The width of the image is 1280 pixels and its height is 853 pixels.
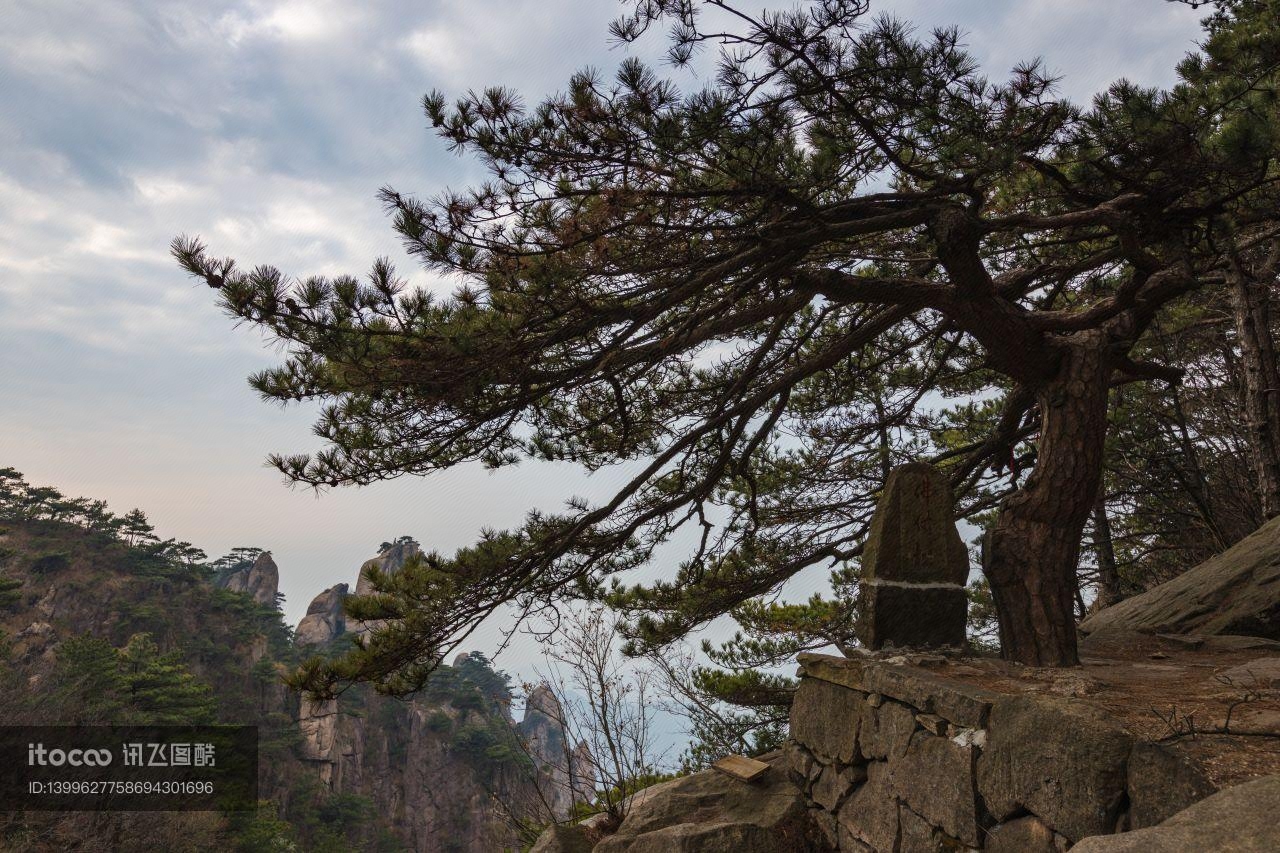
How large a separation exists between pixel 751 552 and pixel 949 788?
11.6ft

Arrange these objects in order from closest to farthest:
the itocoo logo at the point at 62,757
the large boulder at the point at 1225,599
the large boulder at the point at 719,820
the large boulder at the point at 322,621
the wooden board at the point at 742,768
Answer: the large boulder at the point at 719,820, the wooden board at the point at 742,768, the large boulder at the point at 1225,599, the itocoo logo at the point at 62,757, the large boulder at the point at 322,621

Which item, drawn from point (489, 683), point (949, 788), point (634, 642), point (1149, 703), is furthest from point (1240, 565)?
point (489, 683)

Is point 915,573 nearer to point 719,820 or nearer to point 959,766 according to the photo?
point 959,766

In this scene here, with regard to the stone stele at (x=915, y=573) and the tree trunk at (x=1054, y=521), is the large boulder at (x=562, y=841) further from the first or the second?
the tree trunk at (x=1054, y=521)

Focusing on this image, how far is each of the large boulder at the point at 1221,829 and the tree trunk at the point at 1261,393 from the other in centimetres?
564

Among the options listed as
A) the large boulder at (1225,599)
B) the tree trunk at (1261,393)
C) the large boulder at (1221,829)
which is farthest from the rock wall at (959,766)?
the tree trunk at (1261,393)

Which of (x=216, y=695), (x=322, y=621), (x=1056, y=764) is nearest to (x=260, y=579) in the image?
(x=322, y=621)

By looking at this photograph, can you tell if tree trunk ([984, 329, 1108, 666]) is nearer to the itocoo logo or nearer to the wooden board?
the wooden board

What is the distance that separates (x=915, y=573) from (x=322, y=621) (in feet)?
151

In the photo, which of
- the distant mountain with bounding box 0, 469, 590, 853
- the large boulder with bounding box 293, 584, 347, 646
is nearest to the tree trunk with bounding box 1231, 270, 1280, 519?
the distant mountain with bounding box 0, 469, 590, 853

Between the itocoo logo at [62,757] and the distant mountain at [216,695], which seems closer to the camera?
the itocoo logo at [62,757]

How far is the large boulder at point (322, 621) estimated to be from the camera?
139 feet

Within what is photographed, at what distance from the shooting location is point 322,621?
143ft

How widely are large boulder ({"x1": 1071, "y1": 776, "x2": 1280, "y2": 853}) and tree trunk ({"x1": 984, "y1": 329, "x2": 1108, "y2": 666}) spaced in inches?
87.6
